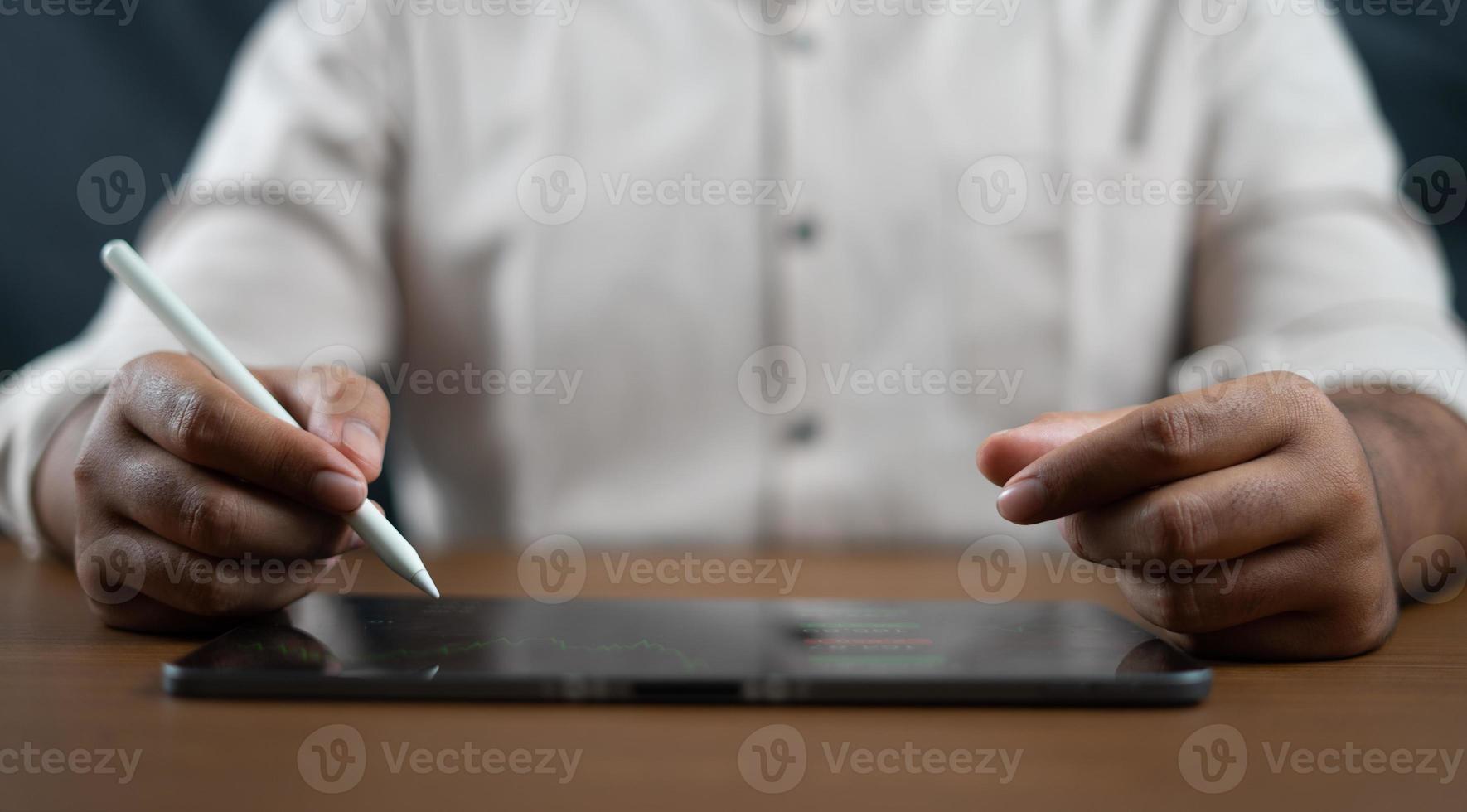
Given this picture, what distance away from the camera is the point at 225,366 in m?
0.47

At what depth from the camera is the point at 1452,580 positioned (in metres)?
0.61

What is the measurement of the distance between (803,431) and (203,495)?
1.95 feet

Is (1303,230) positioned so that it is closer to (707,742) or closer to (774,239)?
(774,239)

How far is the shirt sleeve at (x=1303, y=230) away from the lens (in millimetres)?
861

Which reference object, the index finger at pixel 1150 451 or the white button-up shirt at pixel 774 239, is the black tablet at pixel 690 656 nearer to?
the index finger at pixel 1150 451

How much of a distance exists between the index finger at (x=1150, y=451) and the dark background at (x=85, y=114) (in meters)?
0.95

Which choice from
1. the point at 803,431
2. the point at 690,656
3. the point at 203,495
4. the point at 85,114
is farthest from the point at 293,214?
the point at 690,656

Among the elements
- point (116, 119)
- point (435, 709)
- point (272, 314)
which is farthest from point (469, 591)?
point (116, 119)

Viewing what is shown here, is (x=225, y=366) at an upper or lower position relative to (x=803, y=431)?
upper

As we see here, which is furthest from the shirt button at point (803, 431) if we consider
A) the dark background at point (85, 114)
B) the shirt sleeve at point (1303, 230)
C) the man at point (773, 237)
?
the dark background at point (85, 114)

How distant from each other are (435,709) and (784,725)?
11 cm

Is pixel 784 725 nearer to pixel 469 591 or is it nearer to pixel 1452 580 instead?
pixel 469 591

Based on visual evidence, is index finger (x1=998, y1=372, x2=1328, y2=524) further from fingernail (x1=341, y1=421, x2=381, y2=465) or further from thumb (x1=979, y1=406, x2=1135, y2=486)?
fingernail (x1=341, y1=421, x2=381, y2=465)

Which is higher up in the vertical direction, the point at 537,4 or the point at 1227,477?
the point at 537,4
